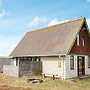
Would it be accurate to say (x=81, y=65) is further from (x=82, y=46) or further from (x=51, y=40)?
(x=51, y=40)

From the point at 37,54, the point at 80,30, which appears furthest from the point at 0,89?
the point at 80,30

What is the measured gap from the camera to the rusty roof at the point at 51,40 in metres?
26.0

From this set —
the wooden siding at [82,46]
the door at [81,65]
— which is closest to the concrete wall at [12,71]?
the wooden siding at [82,46]

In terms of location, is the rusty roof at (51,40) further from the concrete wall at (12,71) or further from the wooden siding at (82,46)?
the concrete wall at (12,71)

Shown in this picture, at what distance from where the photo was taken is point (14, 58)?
35406 mm

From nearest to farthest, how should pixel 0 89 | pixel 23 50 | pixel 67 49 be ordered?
pixel 0 89, pixel 67 49, pixel 23 50

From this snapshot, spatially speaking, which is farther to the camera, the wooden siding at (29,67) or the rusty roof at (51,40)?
the wooden siding at (29,67)

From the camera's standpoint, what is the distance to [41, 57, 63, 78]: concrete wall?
2538 centimetres

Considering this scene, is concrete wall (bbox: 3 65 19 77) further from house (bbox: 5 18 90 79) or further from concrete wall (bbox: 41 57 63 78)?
concrete wall (bbox: 41 57 63 78)

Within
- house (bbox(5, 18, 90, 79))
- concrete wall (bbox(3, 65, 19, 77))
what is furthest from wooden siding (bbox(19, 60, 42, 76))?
concrete wall (bbox(3, 65, 19, 77))

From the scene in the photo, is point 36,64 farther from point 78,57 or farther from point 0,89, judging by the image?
point 0,89

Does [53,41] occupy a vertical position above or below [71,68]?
above

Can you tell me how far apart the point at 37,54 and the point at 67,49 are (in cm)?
564

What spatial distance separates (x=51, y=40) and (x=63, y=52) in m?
4.93
